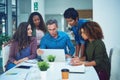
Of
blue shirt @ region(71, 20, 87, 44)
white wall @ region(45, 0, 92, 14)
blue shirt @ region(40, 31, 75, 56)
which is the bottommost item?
blue shirt @ region(40, 31, 75, 56)

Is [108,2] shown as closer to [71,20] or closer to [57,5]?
[71,20]

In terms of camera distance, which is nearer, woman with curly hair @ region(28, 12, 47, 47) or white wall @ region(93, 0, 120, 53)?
woman with curly hair @ region(28, 12, 47, 47)

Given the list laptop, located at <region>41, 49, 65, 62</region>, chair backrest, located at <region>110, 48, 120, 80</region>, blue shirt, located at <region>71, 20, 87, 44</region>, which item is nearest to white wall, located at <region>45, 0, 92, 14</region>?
blue shirt, located at <region>71, 20, 87, 44</region>

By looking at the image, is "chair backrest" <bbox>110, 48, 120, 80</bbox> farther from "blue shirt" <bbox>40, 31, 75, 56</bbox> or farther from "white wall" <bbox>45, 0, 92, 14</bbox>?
"white wall" <bbox>45, 0, 92, 14</bbox>

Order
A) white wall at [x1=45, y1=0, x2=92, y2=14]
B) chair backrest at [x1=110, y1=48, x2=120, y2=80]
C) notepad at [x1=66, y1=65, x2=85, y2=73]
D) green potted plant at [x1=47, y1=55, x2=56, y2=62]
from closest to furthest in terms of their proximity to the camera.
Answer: notepad at [x1=66, y1=65, x2=85, y2=73] → chair backrest at [x1=110, y1=48, x2=120, y2=80] → green potted plant at [x1=47, y1=55, x2=56, y2=62] → white wall at [x1=45, y1=0, x2=92, y2=14]

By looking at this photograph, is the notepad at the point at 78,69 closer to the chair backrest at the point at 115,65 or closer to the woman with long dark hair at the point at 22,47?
the chair backrest at the point at 115,65

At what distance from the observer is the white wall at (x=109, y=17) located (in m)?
5.17

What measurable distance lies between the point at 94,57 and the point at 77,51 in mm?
730

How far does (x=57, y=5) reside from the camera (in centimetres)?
993

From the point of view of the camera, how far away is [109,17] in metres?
5.23

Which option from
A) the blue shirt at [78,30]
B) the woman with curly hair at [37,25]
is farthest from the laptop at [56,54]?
the woman with curly hair at [37,25]

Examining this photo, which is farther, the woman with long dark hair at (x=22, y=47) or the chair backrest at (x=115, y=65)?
the woman with long dark hair at (x=22, y=47)

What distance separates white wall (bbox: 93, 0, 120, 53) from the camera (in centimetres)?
517

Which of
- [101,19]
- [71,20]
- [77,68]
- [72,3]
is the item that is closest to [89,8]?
[72,3]
